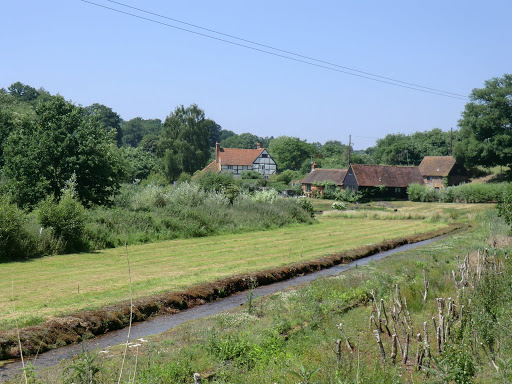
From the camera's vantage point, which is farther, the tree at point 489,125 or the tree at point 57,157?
the tree at point 489,125

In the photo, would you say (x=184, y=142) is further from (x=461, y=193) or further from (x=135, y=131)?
(x=135, y=131)

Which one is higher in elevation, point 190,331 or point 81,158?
point 81,158

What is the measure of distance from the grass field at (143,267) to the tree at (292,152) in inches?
3964

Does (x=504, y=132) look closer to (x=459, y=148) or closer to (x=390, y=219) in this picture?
(x=459, y=148)

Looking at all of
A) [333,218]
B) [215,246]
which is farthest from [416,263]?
A: [333,218]

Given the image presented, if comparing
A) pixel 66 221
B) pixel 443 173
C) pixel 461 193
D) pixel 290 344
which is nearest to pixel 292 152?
pixel 443 173

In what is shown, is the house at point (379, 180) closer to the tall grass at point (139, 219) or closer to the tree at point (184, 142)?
the tree at point (184, 142)

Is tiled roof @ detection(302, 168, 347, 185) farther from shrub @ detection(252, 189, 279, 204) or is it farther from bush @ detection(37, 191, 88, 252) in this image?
bush @ detection(37, 191, 88, 252)

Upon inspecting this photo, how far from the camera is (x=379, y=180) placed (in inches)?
3199

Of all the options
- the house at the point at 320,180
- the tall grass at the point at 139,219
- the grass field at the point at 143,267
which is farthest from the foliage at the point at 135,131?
the grass field at the point at 143,267

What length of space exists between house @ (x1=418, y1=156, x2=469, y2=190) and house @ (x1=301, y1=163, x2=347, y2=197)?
52.7 ft

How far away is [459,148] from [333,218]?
1723 inches

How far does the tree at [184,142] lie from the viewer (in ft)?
266

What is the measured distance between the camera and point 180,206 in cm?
3359
